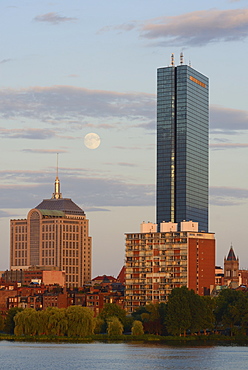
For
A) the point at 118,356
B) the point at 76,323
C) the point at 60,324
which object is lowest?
the point at 118,356

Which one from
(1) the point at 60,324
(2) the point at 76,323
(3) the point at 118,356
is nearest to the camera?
(3) the point at 118,356

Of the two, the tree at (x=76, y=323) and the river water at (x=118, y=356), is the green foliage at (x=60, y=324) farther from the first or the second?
the river water at (x=118, y=356)

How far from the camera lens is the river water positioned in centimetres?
14538

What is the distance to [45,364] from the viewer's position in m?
147

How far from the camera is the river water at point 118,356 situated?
14538 cm

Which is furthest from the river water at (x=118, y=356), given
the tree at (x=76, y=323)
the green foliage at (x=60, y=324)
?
the green foliage at (x=60, y=324)

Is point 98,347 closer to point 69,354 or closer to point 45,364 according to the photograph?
point 69,354

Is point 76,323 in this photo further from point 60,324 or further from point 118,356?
point 118,356

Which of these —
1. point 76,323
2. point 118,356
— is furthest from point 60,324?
point 118,356

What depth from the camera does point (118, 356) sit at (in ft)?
528

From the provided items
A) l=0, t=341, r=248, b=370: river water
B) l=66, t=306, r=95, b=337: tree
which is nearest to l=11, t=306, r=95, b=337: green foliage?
l=66, t=306, r=95, b=337: tree

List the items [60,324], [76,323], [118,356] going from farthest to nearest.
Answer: [76,323] → [60,324] → [118,356]

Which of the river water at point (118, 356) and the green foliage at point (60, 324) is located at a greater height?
the green foliage at point (60, 324)

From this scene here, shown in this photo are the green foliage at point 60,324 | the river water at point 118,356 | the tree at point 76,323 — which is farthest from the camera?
the tree at point 76,323
